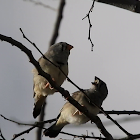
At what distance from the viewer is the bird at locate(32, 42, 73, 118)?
16.8 feet

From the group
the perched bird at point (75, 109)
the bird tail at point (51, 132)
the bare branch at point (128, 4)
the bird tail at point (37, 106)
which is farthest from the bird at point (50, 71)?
the bare branch at point (128, 4)

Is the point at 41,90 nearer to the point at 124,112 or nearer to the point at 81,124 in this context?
the point at 81,124

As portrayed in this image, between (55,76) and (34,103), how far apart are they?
103 cm

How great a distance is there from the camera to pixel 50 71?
512 centimetres

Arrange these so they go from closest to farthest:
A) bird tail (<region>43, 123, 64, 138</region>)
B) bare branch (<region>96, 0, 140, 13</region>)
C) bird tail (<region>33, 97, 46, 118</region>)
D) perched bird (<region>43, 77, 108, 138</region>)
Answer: bare branch (<region>96, 0, 140, 13</region>), perched bird (<region>43, 77, 108, 138</region>), bird tail (<region>43, 123, 64, 138</region>), bird tail (<region>33, 97, 46, 118</region>)

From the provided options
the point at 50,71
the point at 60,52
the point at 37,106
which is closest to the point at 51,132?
the point at 37,106

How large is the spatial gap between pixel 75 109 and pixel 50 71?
671 mm

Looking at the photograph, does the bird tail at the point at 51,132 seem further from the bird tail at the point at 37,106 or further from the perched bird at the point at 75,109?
the bird tail at the point at 37,106

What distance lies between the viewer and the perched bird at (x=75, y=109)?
5105 mm

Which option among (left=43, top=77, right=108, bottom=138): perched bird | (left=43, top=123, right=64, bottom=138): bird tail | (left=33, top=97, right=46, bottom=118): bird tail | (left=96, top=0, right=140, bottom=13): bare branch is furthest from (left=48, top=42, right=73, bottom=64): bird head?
(left=96, top=0, right=140, bottom=13): bare branch

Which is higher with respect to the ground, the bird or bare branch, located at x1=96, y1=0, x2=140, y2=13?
the bird

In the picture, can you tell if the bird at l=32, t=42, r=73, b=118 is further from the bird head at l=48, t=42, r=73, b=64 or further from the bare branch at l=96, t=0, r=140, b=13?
the bare branch at l=96, t=0, r=140, b=13

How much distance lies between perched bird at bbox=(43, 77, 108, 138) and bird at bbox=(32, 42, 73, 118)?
358 mm

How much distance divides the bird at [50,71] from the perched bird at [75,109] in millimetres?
358
